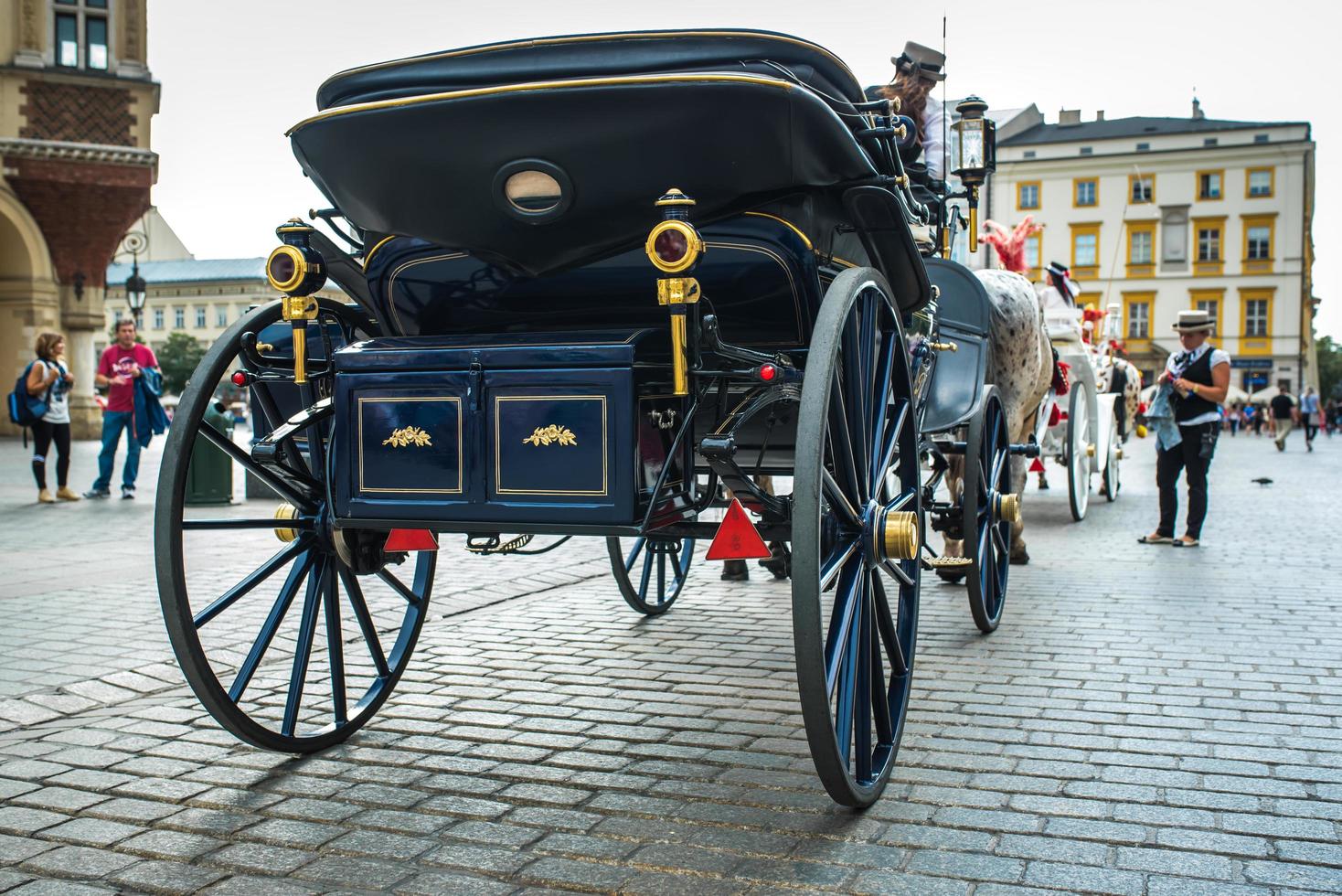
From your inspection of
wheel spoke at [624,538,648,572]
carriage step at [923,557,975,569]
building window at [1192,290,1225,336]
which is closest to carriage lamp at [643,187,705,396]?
carriage step at [923,557,975,569]

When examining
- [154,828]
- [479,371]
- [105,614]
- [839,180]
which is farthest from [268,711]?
[839,180]

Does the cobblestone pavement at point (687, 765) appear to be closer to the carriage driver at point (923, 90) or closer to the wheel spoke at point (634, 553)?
the wheel spoke at point (634, 553)

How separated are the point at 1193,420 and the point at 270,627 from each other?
7933 millimetres

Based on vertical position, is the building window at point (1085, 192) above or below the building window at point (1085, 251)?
above

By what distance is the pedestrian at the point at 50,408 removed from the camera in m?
12.1

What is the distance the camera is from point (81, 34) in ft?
82.6

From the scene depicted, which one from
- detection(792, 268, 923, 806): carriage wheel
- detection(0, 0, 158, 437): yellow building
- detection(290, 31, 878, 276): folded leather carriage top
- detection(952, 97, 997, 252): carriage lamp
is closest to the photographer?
detection(792, 268, 923, 806): carriage wheel

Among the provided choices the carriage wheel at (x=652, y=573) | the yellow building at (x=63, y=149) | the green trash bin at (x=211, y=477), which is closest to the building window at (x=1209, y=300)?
the yellow building at (x=63, y=149)

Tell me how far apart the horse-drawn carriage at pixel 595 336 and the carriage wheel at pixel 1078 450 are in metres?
7.61

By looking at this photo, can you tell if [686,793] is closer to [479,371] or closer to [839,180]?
[479,371]

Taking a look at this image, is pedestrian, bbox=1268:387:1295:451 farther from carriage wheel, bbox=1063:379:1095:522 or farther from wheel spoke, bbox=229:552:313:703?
wheel spoke, bbox=229:552:313:703

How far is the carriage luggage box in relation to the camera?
10.8 ft

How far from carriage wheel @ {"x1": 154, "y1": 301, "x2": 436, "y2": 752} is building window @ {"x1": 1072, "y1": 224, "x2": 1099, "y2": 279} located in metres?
68.0

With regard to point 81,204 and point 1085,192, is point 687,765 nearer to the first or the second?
point 81,204
